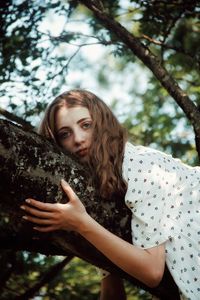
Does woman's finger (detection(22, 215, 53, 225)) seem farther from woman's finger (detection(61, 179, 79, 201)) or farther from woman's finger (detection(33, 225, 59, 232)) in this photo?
woman's finger (detection(61, 179, 79, 201))

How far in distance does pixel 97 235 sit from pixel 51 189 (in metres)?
0.32

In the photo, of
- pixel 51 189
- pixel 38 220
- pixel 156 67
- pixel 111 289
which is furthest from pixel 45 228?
pixel 156 67

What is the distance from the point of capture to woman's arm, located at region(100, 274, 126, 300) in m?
2.98

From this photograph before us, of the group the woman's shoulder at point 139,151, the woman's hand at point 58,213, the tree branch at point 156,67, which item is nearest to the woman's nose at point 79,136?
the woman's shoulder at point 139,151

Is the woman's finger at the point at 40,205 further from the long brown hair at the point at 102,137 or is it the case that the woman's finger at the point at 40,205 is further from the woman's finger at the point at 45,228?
the long brown hair at the point at 102,137

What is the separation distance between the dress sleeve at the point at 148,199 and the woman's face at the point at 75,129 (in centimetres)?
34

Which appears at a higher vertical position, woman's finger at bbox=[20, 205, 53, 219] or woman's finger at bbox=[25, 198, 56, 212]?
woman's finger at bbox=[25, 198, 56, 212]

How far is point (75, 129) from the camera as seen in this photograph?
8.52ft

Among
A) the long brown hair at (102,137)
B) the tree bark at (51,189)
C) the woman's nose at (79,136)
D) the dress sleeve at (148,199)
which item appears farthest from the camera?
the woman's nose at (79,136)

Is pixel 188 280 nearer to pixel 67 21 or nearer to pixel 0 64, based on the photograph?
pixel 0 64

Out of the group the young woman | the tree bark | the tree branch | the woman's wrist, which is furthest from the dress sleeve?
the tree branch

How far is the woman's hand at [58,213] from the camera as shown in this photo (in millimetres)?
2012

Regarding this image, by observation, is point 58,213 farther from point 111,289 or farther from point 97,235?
point 111,289

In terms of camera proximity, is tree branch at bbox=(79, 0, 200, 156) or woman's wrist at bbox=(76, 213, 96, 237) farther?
tree branch at bbox=(79, 0, 200, 156)
